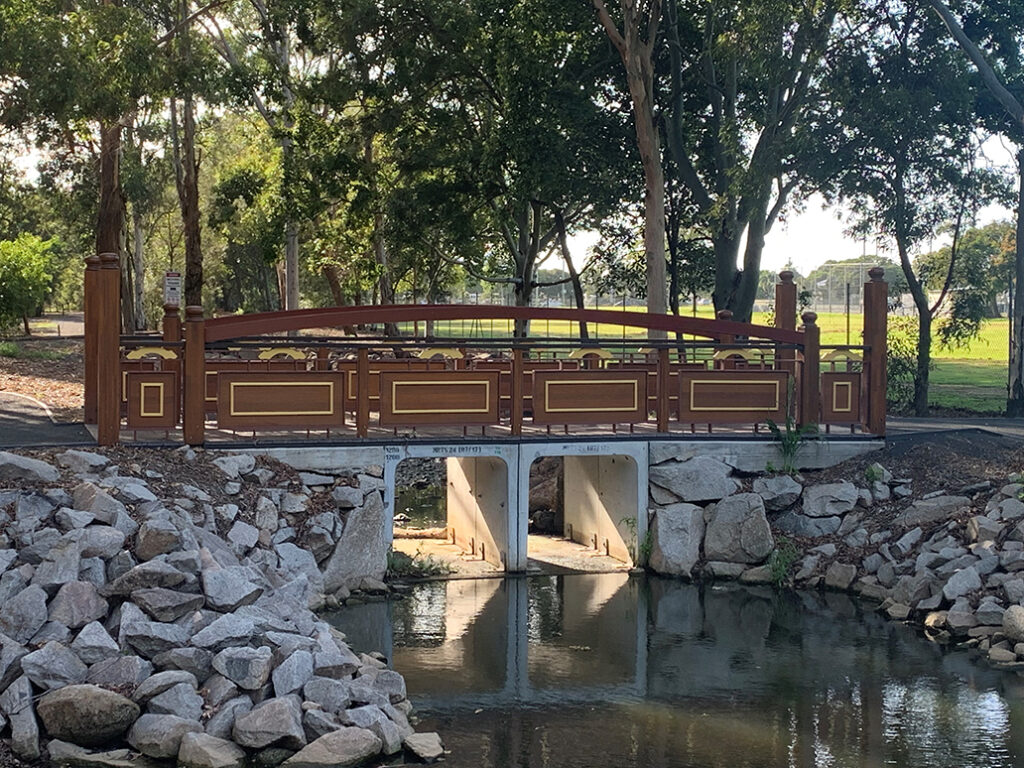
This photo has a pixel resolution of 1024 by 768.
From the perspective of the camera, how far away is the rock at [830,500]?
17875mm

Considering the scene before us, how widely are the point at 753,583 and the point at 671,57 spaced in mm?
13422

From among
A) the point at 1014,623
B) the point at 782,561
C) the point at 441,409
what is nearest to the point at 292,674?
the point at 441,409

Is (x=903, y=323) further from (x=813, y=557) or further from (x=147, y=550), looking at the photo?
(x=147, y=550)

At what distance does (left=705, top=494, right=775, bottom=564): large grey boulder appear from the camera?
1752cm

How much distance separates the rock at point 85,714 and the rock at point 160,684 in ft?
0.50

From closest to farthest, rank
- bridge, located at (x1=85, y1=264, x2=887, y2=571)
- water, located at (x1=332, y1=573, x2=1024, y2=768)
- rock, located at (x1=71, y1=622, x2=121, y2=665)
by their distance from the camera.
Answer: rock, located at (x1=71, y1=622, x2=121, y2=665) < water, located at (x1=332, y1=573, x2=1024, y2=768) < bridge, located at (x1=85, y1=264, x2=887, y2=571)

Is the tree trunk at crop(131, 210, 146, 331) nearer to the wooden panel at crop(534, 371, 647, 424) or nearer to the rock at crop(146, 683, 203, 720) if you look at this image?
the wooden panel at crop(534, 371, 647, 424)

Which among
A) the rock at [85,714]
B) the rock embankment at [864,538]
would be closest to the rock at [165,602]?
the rock at [85,714]

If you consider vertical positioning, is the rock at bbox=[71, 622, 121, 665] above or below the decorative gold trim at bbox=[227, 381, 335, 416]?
below

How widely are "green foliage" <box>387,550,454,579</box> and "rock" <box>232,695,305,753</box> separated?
6.44 metres

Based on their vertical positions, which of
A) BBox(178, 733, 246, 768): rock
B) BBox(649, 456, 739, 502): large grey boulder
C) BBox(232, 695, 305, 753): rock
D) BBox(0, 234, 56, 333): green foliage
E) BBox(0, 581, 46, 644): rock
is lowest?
BBox(178, 733, 246, 768): rock

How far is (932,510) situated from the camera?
55.7ft

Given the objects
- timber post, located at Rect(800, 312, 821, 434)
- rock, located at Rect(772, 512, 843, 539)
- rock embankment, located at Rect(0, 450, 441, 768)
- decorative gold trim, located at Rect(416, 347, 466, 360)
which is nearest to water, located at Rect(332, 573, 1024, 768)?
rock embankment, located at Rect(0, 450, 441, 768)

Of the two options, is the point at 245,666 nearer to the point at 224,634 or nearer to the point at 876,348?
the point at 224,634
